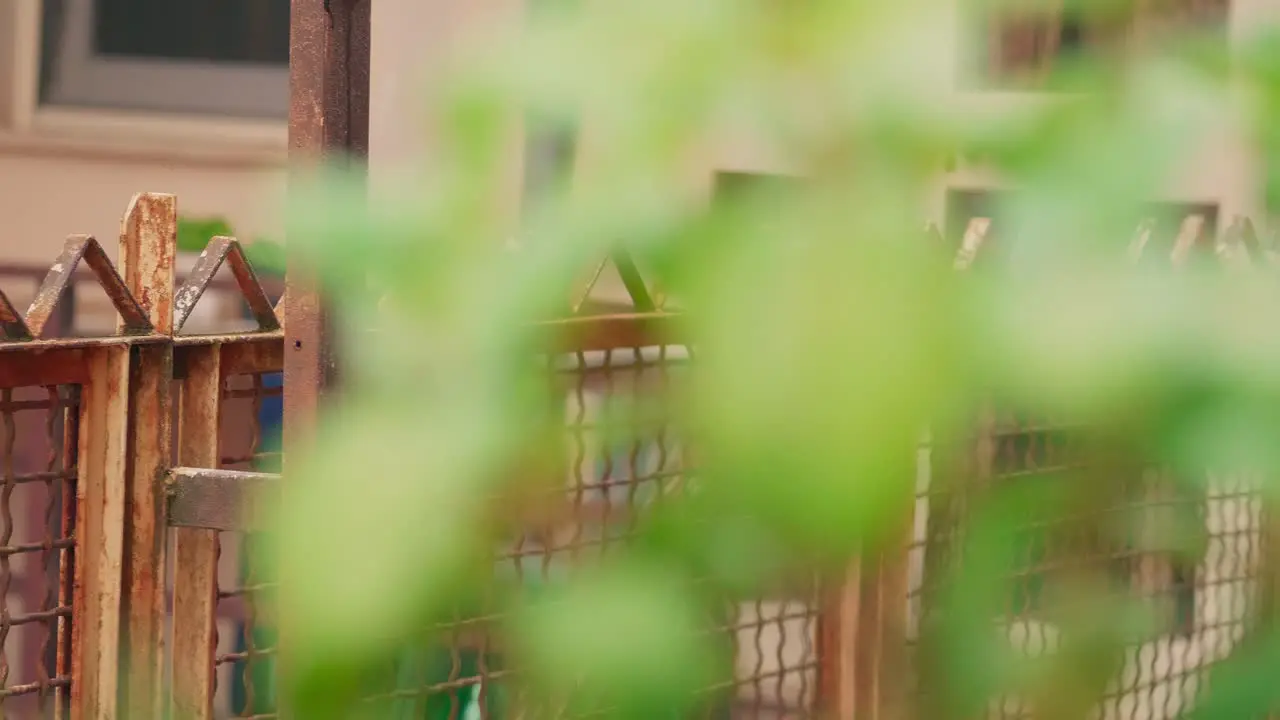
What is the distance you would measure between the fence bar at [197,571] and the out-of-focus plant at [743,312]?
3.97 ft

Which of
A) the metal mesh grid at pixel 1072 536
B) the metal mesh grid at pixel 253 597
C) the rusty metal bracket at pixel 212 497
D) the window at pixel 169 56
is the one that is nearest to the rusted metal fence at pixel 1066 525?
the metal mesh grid at pixel 1072 536

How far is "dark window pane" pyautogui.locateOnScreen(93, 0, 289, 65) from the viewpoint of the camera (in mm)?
4383

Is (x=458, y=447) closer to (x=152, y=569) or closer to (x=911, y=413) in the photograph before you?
(x=911, y=413)

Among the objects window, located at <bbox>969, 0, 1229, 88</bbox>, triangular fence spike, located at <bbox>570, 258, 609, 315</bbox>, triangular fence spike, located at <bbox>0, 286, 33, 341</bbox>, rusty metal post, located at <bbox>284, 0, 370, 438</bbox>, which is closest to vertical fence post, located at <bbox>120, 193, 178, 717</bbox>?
triangular fence spike, located at <bbox>0, 286, 33, 341</bbox>

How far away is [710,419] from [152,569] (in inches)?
51.2

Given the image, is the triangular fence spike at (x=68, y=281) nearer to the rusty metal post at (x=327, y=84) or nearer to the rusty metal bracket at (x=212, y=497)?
the rusty metal bracket at (x=212, y=497)

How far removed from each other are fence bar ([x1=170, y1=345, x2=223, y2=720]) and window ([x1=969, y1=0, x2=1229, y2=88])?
1.24m

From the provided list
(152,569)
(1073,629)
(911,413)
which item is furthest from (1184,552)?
(152,569)

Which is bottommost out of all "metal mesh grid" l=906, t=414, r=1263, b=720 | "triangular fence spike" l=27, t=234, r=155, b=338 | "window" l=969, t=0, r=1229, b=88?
"metal mesh grid" l=906, t=414, r=1263, b=720

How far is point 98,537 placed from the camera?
1438 millimetres

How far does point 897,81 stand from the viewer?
0.26m

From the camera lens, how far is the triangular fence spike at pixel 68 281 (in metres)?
1.35

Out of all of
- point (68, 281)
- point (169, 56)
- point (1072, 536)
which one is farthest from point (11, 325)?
point (169, 56)

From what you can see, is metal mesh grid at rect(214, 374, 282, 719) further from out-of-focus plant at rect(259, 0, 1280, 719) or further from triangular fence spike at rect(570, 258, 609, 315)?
out-of-focus plant at rect(259, 0, 1280, 719)
